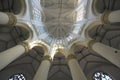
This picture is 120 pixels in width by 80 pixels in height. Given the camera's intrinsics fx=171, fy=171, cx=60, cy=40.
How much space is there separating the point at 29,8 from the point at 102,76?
9.33m

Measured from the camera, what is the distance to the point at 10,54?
10086 mm

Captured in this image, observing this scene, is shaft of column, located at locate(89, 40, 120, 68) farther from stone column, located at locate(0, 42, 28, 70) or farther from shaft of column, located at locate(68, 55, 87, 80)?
stone column, located at locate(0, 42, 28, 70)

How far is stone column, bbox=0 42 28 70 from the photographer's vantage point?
924 centimetres

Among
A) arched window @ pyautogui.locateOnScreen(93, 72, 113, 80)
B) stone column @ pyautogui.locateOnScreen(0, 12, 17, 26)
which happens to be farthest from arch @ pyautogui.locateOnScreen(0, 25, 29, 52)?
arched window @ pyautogui.locateOnScreen(93, 72, 113, 80)

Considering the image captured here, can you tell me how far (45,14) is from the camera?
15.4 metres

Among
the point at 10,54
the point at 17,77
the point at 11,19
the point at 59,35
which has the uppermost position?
the point at 11,19

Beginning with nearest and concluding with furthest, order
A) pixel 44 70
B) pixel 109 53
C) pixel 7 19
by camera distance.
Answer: pixel 109 53 → pixel 7 19 → pixel 44 70

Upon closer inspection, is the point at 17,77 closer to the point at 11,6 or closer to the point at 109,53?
the point at 11,6

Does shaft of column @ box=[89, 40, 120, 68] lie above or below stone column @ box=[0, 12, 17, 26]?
below

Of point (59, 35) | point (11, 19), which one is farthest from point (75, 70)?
point (59, 35)

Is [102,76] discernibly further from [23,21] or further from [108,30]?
[23,21]

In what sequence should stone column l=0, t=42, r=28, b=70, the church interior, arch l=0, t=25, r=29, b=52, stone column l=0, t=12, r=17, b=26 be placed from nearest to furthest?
1. stone column l=0, t=42, r=28, b=70
2. stone column l=0, t=12, r=17, b=26
3. the church interior
4. arch l=0, t=25, r=29, b=52

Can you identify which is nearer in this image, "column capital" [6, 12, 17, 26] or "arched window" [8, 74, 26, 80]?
"column capital" [6, 12, 17, 26]

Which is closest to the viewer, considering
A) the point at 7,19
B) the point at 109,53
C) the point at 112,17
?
the point at 112,17
